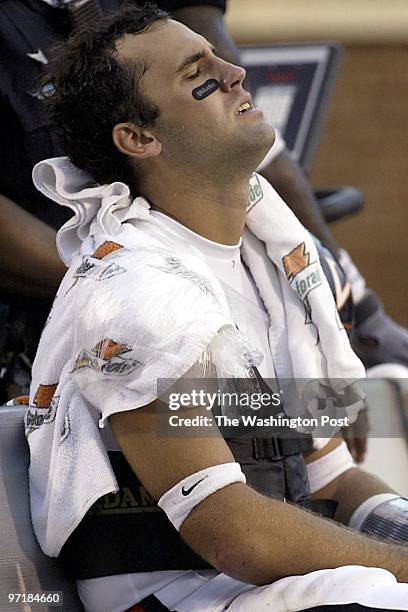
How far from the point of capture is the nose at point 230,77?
2.29 meters

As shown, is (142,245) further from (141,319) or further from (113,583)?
(113,583)

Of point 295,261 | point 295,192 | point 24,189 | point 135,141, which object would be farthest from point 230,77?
point 295,192

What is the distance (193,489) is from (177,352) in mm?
Answer: 206

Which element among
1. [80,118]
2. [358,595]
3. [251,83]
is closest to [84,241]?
[80,118]

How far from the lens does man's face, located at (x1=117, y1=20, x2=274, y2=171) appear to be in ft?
7.36

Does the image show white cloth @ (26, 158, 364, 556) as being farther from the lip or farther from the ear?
the lip

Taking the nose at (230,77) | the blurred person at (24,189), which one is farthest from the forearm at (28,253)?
the nose at (230,77)

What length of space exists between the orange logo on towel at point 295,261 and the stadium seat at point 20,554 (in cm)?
60

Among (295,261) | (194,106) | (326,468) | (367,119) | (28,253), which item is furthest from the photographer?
(367,119)

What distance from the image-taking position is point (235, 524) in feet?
6.20

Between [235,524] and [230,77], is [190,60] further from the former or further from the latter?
[235,524]

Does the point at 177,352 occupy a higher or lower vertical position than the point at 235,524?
higher

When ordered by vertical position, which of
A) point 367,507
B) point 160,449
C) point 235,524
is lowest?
point 367,507

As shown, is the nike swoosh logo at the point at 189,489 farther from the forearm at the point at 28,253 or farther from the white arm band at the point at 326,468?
the forearm at the point at 28,253
